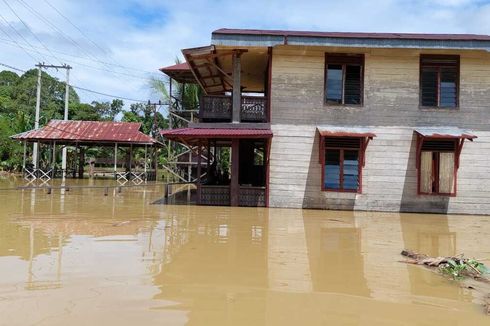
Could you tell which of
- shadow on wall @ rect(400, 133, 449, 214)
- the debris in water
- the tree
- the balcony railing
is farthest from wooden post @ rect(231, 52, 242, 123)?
the tree

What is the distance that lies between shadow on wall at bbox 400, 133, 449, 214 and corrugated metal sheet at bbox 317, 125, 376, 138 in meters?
1.52

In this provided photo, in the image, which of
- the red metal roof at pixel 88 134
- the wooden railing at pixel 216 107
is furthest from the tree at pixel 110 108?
the wooden railing at pixel 216 107

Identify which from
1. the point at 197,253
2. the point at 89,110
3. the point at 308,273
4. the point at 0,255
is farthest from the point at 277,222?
the point at 89,110

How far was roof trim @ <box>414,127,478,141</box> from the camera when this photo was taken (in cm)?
1366

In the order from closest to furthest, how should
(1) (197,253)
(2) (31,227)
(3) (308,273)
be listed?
(3) (308,273) < (1) (197,253) < (2) (31,227)

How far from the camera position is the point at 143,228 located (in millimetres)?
9055

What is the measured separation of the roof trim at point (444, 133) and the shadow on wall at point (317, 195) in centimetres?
282

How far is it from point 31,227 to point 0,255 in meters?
2.68

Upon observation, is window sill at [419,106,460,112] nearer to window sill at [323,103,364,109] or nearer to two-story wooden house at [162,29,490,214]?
two-story wooden house at [162,29,490,214]

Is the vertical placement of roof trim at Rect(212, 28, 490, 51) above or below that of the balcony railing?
above

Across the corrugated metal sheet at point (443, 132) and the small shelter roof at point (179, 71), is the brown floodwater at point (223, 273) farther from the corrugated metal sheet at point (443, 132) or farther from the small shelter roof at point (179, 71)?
the small shelter roof at point (179, 71)

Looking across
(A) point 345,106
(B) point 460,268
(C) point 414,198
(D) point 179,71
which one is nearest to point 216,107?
(A) point 345,106

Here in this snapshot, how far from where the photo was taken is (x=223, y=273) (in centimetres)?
555

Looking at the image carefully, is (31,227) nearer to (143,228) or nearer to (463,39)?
(143,228)
